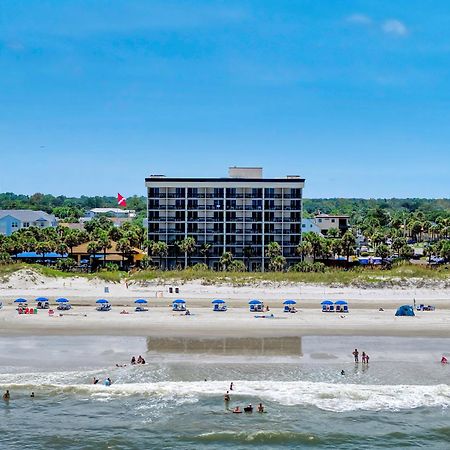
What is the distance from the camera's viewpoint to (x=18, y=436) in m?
29.2

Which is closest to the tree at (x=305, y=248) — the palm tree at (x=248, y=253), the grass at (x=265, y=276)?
the palm tree at (x=248, y=253)

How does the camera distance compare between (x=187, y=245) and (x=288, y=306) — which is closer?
(x=288, y=306)

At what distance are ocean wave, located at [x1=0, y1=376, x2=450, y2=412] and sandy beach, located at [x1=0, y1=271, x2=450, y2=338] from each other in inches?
512

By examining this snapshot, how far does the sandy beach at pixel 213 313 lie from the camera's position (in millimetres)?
51000

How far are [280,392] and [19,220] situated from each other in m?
109

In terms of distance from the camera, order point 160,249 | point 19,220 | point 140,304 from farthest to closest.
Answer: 1. point 19,220
2. point 160,249
3. point 140,304

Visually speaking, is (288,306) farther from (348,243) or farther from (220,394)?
(348,243)

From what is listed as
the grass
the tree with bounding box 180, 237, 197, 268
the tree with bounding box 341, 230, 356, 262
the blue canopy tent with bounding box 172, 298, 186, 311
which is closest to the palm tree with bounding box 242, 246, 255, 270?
the tree with bounding box 180, 237, 197, 268

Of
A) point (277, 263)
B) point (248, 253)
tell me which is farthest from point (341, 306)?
point (248, 253)

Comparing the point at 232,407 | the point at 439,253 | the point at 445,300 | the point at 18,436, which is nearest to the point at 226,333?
the point at 232,407

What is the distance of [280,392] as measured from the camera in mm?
34938

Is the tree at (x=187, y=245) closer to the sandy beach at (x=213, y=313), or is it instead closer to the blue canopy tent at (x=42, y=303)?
the sandy beach at (x=213, y=313)

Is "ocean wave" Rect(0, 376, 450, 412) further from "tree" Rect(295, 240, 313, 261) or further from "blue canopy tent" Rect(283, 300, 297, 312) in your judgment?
"tree" Rect(295, 240, 313, 261)

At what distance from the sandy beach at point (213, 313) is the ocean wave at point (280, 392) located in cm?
1302
